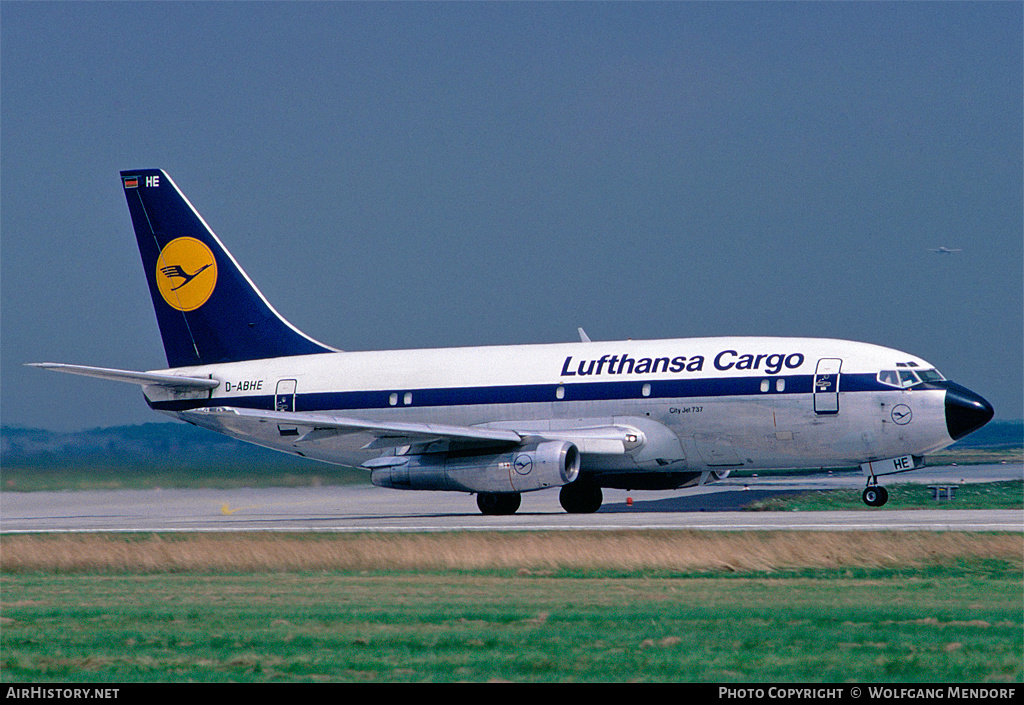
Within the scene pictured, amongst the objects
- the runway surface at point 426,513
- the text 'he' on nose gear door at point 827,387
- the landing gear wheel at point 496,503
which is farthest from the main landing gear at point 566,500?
the text 'he' on nose gear door at point 827,387

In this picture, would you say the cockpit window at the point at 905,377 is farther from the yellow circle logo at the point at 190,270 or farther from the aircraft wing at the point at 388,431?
the yellow circle logo at the point at 190,270

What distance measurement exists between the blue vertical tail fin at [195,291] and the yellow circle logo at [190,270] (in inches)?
1.0

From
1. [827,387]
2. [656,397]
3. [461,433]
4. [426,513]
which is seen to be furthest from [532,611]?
[426,513]

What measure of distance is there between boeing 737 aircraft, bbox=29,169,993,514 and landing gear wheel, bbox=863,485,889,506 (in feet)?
0.11

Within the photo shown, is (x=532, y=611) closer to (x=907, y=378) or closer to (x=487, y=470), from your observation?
(x=487, y=470)

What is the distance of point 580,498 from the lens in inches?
1280

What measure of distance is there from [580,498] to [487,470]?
3.61 metres

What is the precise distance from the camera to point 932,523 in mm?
23672

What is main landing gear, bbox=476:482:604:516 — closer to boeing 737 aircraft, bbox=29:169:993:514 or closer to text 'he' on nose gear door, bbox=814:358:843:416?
boeing 737 aircraft, bbox=29:169:993:514

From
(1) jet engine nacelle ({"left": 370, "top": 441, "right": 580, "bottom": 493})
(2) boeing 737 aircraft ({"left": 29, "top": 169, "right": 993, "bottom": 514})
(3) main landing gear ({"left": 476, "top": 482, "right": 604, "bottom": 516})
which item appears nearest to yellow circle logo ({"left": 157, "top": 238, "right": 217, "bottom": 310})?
(2) boeing 737 aircraft ({"left": 29, "top": 169, "right": 993, "bottom": 514})

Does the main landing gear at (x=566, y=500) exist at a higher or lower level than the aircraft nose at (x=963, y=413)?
lower

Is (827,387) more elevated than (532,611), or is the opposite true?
(827,387)

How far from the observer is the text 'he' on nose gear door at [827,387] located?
28406 millimetres
